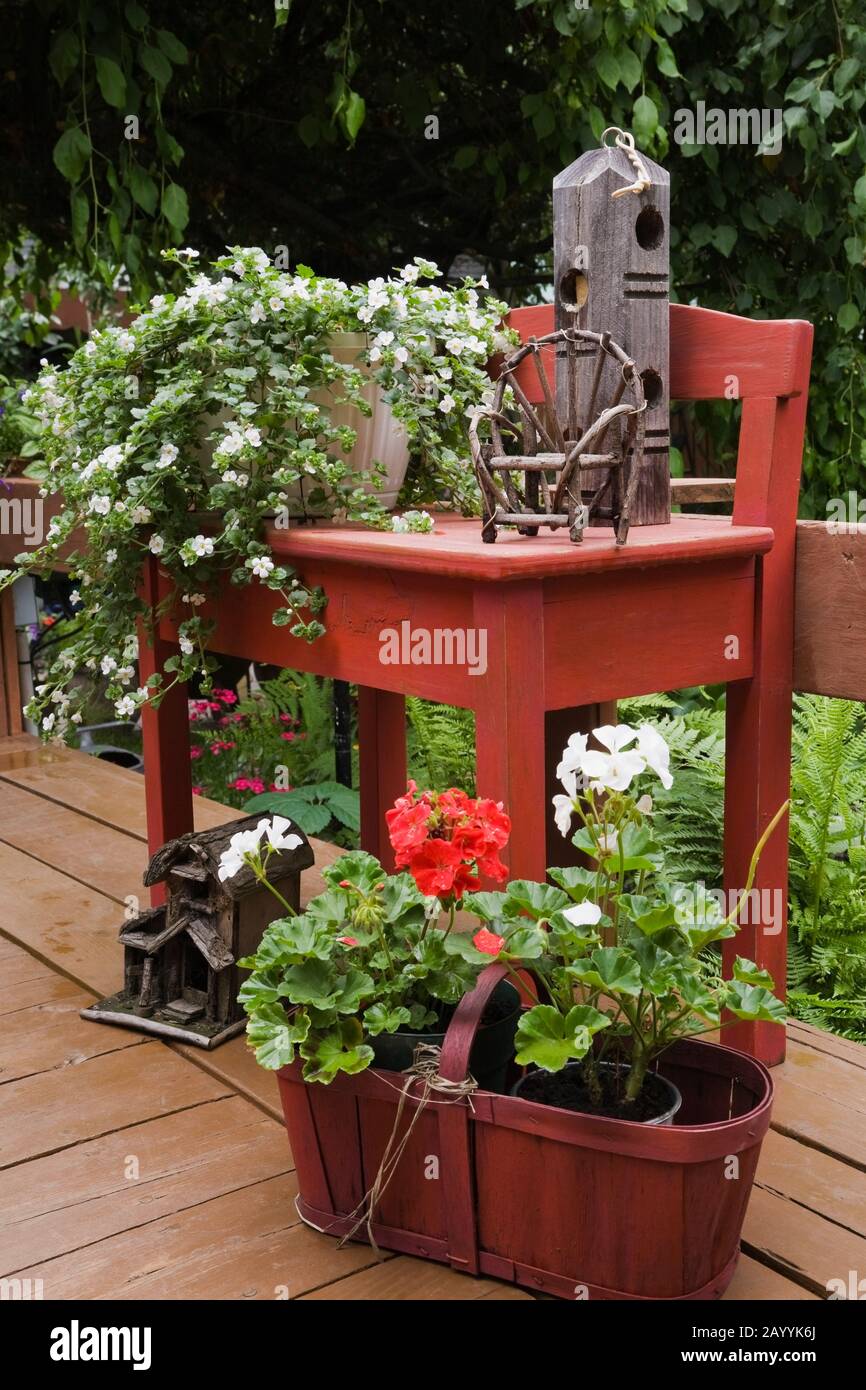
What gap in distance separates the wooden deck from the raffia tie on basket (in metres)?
0.04

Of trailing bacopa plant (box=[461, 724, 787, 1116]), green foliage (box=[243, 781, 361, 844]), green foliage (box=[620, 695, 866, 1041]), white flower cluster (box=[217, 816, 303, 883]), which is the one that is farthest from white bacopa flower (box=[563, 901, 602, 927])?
green foliage (box=[243, 781, 361, 844])

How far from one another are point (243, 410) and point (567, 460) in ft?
1.55

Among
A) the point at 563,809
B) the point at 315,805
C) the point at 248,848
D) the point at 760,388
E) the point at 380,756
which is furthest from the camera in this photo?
the point at 315,805

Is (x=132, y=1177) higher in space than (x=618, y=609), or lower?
lower

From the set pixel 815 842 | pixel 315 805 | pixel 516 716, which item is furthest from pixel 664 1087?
pixel 315 805

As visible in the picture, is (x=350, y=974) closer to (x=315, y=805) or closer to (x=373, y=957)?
(x=373, y=957)

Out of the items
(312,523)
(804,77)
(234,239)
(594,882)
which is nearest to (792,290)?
(804,77)

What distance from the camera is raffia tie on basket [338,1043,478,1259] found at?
1.38 metres

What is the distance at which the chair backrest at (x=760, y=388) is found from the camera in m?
1.81

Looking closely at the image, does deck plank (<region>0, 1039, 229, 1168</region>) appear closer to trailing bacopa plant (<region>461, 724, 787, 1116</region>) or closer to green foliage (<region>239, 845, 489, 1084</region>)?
green foliage (<region>239, 845, 489, 1084</region>)

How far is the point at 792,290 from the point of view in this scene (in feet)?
13.8

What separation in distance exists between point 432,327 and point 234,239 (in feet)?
11.0

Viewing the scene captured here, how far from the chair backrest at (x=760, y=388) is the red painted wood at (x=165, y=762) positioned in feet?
3.30

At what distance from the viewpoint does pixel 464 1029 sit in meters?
1.38
